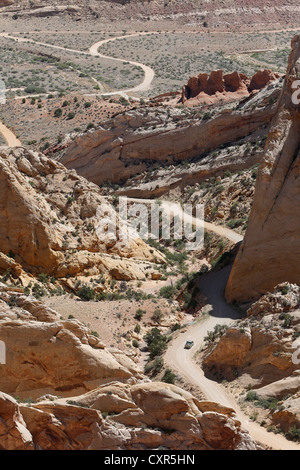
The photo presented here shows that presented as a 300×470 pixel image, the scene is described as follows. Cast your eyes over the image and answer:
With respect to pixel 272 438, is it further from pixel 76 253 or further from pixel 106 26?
pixel 106 26

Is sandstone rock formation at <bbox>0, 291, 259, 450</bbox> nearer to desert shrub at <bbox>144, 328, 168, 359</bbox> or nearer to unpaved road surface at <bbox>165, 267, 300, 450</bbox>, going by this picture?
unpaved road surface at <bbox>165, 267, 300, 450</bbox>

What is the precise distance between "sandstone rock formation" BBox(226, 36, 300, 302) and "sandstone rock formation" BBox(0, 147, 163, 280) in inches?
362

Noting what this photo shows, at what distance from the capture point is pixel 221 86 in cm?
8794

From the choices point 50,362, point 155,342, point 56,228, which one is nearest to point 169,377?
point 155,342

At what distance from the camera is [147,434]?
72.1 feet

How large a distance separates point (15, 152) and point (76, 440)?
32023 mm

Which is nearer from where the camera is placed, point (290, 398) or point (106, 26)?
point (290, 398)

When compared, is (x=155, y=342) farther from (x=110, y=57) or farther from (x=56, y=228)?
(x=110, y=57)

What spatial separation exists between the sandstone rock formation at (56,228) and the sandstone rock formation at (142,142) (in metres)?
19.0

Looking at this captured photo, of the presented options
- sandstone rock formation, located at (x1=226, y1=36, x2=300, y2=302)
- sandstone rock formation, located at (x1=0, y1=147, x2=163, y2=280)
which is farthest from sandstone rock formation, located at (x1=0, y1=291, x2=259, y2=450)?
Answer: sandstone rock formation, located at (x1=0, y1=147, x2=163, y2=280)

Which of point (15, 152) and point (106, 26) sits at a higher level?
point (15, 152)

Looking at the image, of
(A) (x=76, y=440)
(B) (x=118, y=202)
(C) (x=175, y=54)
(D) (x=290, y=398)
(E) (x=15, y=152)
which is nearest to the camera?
(A) (x=76, y=440)

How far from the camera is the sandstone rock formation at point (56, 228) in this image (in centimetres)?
4534

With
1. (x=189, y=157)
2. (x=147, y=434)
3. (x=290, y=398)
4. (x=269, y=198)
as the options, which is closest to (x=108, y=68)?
(x=189, y=157)
